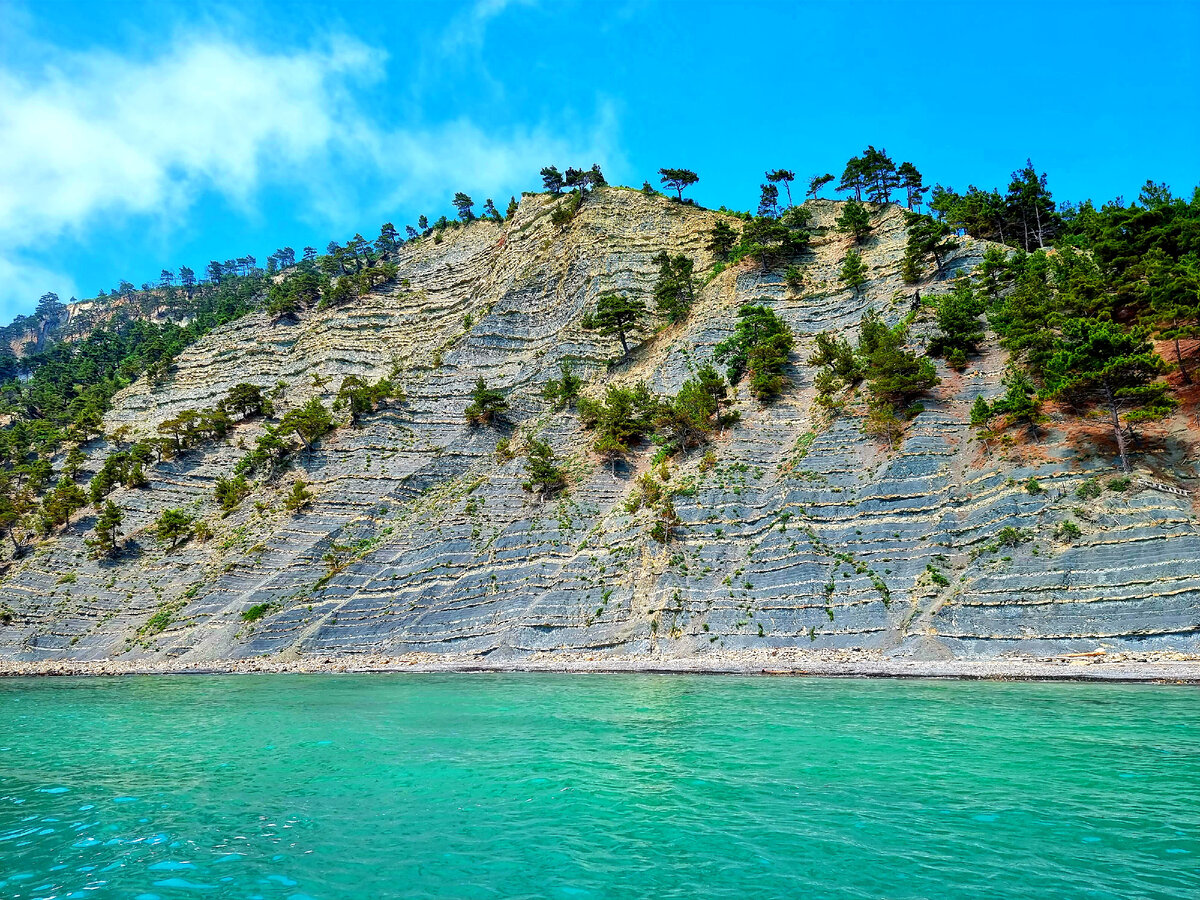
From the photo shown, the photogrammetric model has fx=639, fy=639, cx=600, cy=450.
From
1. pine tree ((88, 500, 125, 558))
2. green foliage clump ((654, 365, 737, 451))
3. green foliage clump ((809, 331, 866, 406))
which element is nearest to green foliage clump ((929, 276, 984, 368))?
green foliage clump ((809, 331, 866, 406))

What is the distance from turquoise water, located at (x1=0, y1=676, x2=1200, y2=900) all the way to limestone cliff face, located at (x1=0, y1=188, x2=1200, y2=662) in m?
9.84

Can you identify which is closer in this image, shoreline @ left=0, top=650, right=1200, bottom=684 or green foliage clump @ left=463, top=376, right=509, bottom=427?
shoreline @ left=0, top=650, right=1200, bottom=684

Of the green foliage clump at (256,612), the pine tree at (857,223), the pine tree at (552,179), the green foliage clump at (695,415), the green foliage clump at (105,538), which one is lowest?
the green foliage clump at (256,612)

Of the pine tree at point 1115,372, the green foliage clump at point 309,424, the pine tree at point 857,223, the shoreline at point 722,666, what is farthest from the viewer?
the pine tree at point 857,223

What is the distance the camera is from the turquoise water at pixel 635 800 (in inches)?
407

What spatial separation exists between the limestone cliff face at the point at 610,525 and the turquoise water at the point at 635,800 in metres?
9.84

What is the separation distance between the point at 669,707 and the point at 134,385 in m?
97.2

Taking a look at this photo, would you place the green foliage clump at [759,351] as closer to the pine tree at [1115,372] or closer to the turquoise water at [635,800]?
the pine tree at [1115,372]

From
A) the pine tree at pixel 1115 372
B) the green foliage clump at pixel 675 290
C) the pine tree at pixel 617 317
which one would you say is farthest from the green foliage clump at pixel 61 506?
Answer: the pine tree at pixel 1115 372

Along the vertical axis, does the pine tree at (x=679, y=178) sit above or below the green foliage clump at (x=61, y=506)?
above

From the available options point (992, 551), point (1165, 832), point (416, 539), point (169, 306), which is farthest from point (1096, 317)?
point (169, 306)

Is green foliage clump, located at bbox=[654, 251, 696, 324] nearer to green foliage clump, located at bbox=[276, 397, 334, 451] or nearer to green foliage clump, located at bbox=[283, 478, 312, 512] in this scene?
green foliage clump, located at bbox=[276, 397, 334, 451]

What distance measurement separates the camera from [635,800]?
14797mm

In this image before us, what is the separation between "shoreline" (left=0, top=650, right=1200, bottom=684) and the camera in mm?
27312
